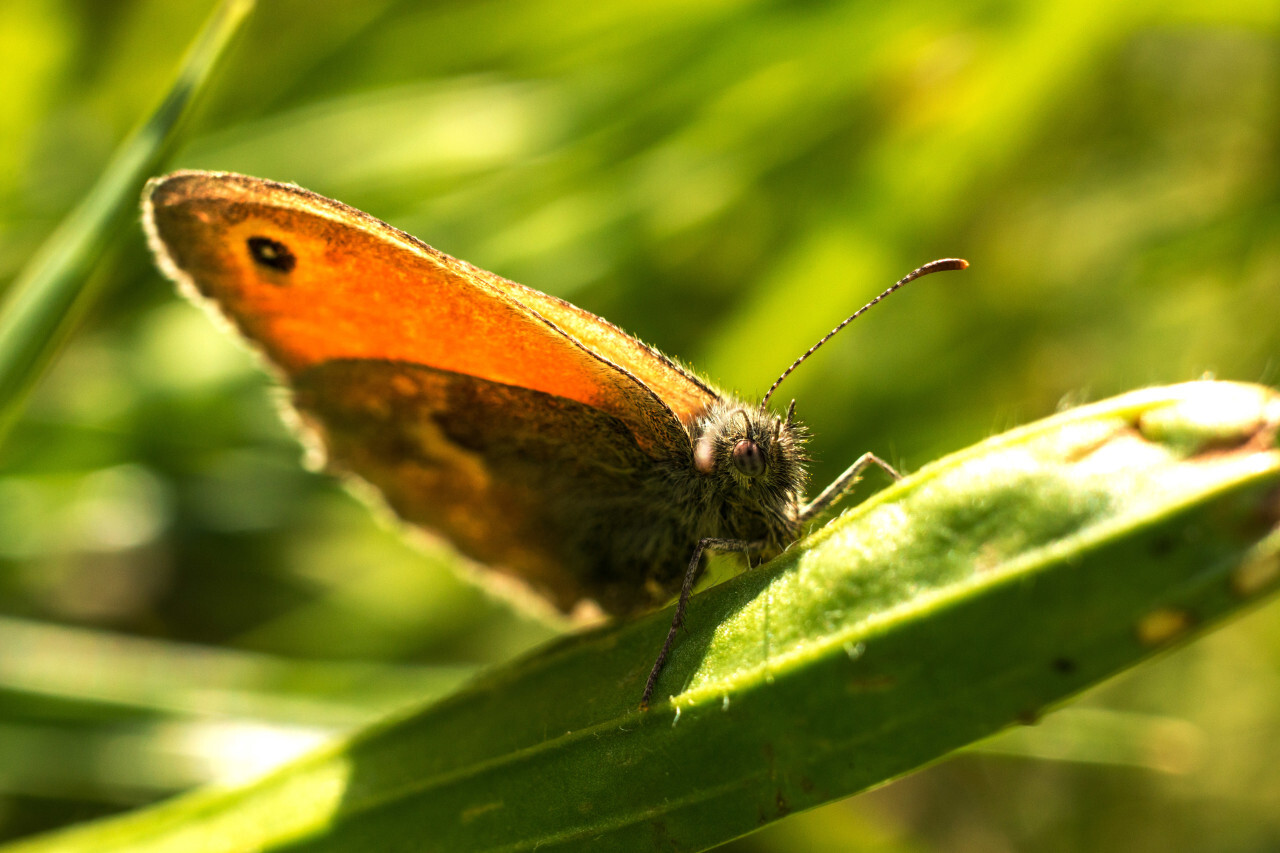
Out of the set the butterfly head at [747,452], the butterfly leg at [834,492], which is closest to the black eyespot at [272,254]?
the butterfly head at [747,452]

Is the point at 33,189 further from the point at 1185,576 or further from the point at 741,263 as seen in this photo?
the point at 1185,576

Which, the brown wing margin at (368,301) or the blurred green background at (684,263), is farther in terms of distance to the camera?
the blurred green background at (684,263)

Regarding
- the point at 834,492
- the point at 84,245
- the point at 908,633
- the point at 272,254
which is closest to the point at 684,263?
the point at 834,492

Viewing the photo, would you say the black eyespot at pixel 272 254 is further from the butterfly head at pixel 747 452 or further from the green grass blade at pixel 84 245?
the butterfly head at pixel 747 452

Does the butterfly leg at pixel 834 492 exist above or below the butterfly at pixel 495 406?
below

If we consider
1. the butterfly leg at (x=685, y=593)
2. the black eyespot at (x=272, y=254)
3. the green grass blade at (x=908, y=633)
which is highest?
the black eyespot at (x=272, y=254)

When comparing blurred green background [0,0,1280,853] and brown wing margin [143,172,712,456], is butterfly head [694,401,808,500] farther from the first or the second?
blurred green background [0,0,1280,853]

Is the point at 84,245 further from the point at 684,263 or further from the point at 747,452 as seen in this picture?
the point at 684,263
